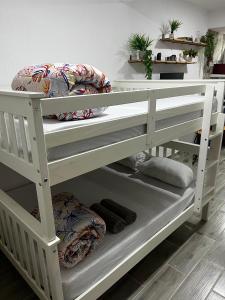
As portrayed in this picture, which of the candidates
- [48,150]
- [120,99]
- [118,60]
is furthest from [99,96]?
[118,60]

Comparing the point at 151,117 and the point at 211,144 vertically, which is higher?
the point at 151,117

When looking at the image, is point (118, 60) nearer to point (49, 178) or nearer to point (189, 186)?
point (189, 186)

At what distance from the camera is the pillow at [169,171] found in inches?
77.4

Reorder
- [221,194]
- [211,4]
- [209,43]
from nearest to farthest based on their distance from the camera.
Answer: [221,194]
[211,4]
[209,43]

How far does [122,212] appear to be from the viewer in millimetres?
1527

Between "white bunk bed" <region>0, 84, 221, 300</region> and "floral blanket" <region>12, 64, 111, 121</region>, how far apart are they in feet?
0.38

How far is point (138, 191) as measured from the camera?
75.4 inches

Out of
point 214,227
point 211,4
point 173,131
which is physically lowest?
point 214,227

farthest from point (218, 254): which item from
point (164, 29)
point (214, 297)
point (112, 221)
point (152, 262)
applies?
point (164, 29)

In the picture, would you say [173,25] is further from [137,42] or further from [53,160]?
[53,160]

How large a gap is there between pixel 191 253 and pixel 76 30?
222 cm

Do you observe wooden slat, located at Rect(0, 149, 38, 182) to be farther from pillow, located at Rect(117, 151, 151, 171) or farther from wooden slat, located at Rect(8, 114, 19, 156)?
pillow, located at Rect(117, 151, 151, 171)

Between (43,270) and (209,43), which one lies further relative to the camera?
(209,43)

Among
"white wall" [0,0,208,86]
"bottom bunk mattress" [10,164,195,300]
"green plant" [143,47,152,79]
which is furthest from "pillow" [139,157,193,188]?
"green plant" [143,47,152,79]
